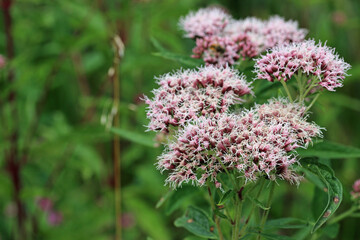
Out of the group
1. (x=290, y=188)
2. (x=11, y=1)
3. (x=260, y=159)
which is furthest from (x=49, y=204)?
(x=260, y=159)

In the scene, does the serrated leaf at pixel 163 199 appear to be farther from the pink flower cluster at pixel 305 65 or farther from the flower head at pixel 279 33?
the flower head at pixel 279 33

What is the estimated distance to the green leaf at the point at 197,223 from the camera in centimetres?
161

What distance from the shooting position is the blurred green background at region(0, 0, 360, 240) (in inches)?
112

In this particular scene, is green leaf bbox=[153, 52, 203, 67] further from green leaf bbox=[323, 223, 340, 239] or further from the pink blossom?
green leaf bbox=[323, 223, 340, 239]

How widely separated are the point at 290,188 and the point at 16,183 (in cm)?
194

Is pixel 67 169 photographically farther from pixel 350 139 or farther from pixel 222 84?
pixel 350 139

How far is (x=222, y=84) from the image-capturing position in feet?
5.32

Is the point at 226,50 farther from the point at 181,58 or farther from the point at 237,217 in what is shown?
the point at 237,217

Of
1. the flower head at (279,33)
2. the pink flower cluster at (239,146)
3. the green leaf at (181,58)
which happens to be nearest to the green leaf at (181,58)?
the green leaf at (181,58)

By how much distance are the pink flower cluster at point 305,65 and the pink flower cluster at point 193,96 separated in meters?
0.11

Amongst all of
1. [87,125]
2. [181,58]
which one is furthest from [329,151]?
[87,125]

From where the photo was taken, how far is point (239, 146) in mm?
1391

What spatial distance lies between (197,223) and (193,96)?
447mm

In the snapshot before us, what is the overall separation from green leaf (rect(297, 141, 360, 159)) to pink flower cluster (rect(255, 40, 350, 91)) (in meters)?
0.22
